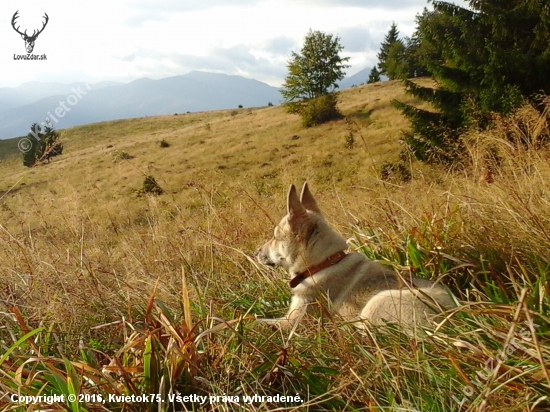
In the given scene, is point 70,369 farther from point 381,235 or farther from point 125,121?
point 125,121

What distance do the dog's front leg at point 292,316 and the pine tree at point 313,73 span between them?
34.2 metres

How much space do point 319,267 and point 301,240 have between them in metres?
0.29

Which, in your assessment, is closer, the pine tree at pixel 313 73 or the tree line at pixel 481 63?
the tree line at pixel 481 63

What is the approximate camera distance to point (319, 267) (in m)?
3.58

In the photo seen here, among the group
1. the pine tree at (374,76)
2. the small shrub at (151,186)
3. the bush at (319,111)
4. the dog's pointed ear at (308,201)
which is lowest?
the small shrub at (151,186)

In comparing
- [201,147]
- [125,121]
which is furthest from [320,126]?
[125,121]

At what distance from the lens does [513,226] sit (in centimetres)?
318

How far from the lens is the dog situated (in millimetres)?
2793

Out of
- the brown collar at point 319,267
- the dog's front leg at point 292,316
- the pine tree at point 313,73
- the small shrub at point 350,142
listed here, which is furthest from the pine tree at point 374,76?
the dog's front leg at point 292,316

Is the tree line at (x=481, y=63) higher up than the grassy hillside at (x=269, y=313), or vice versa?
the tree line at (x=481, y=63)

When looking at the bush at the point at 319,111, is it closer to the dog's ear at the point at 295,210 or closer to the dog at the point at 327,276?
the dog at the point at 327,276

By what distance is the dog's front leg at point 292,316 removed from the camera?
2.81 meters

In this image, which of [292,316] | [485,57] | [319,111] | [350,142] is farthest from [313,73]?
[292,316]

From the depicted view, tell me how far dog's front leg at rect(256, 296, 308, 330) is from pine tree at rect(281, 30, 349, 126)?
112 ft
